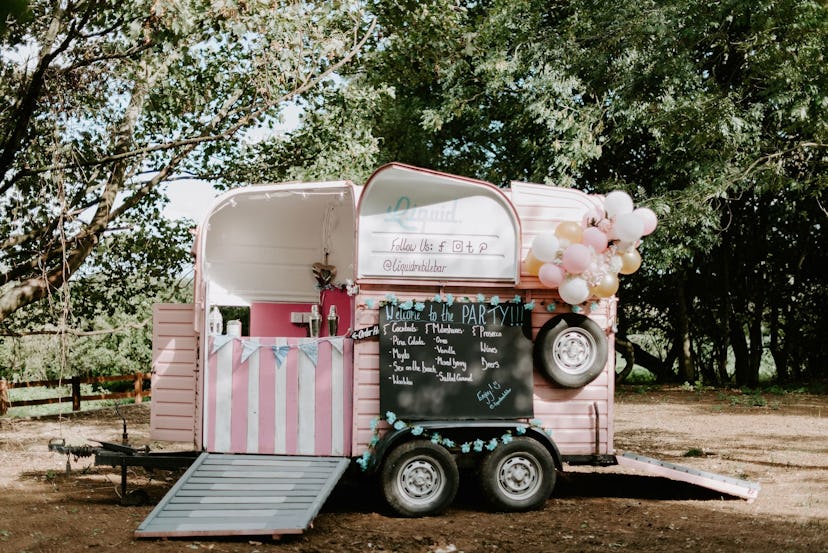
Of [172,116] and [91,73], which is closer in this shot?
[91,73]

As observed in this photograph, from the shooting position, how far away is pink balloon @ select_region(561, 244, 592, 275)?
22.7 ft

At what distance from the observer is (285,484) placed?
674cm

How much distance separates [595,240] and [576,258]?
13.4 inches

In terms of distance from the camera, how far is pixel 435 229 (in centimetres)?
721

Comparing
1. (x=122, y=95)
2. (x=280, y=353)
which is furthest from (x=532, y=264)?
(x=122, y=95)

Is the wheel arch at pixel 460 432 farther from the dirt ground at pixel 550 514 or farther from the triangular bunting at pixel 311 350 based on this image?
the triangular bunting at pixel 311 350

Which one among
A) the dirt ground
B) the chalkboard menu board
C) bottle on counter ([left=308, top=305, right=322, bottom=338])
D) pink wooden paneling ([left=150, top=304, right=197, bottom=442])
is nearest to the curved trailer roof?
bottle on counter ([left=308, top=305, right=322, bottom=338])

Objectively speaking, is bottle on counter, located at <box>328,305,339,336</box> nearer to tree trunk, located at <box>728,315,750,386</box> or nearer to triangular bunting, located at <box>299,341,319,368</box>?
triangular bunting, located at <box>299,341,319,368</box>

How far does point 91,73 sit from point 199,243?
3013 mm

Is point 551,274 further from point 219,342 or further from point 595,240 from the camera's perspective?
point 219,342

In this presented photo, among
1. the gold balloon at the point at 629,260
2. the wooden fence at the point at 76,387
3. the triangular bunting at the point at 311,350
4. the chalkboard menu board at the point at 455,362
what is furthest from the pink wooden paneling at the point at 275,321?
the wooden fence at the point at 76,387

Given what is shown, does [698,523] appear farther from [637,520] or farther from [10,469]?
[10,469]

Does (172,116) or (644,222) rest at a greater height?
(172,116)

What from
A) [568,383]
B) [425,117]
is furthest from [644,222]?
[425,117]
